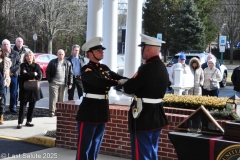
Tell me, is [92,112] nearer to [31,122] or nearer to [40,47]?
[31,122]

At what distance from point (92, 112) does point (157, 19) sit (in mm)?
42004

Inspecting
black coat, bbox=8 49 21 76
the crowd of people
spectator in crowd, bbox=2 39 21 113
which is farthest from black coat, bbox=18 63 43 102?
the crowd of people

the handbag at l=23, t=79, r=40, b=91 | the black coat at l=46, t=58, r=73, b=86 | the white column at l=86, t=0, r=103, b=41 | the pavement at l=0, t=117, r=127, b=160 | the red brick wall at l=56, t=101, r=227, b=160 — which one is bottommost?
the pavement at l=0, t=117, r=127, b=160

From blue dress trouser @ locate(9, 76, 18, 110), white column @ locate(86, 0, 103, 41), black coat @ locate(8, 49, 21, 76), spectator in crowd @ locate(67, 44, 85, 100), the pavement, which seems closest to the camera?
the pavement

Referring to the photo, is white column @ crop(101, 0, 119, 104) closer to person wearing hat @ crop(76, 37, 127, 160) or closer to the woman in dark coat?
person wearing hat @ crop(76, 37, 127, 160)

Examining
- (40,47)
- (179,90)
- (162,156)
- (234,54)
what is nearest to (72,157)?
(162,156)

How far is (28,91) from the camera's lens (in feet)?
28.1

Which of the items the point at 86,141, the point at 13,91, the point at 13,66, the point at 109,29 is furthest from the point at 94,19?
the point at 13,91

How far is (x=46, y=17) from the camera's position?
35312 mm

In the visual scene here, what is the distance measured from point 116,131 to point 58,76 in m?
3.99

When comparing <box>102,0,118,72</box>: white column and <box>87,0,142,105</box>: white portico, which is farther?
<box>102,0,118,72</box>: white column

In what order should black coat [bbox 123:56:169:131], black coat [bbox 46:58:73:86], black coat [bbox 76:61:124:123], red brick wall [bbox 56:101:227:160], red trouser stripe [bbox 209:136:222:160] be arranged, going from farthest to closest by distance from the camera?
black coat [bbox 46:58:73:86] < red brick wall [bbox 56:101:227:160] < black coat [bbox 76:61:124:123] < black coat [bbox 123:56:169:131] < red trouser stripe [bbox 209:136:222:160]

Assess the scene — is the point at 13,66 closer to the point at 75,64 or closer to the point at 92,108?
the point at 75,64

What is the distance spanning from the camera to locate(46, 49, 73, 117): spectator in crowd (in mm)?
9945
